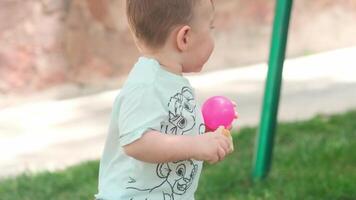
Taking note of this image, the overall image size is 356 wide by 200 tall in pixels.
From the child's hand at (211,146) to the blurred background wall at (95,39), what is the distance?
472cm

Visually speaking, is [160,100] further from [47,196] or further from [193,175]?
[47,196]

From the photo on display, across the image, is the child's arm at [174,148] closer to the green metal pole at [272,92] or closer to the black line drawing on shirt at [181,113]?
the black line drawing on shirt at [181,113]

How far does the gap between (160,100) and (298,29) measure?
6001 mm

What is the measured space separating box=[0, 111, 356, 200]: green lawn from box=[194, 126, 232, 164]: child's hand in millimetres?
2041

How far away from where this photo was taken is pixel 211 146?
7.41ft

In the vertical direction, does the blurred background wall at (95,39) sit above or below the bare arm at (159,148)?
above

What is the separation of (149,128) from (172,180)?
0.23 metres

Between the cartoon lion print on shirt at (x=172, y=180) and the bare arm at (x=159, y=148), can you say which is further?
the cartoon lion print on shirt at (x=172, y=180)

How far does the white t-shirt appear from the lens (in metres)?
2.25

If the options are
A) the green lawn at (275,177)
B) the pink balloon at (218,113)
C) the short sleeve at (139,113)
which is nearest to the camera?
the short sleeve at (139,113)

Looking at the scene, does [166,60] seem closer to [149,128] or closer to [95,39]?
[149,128]

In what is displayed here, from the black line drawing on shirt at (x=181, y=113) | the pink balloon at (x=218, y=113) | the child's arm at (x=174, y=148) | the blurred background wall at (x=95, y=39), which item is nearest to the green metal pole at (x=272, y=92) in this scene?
the pink balloon at (x=218, y=113)

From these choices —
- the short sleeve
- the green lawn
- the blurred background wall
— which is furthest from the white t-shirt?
the blurred background wall

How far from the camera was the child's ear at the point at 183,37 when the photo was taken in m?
2.29
